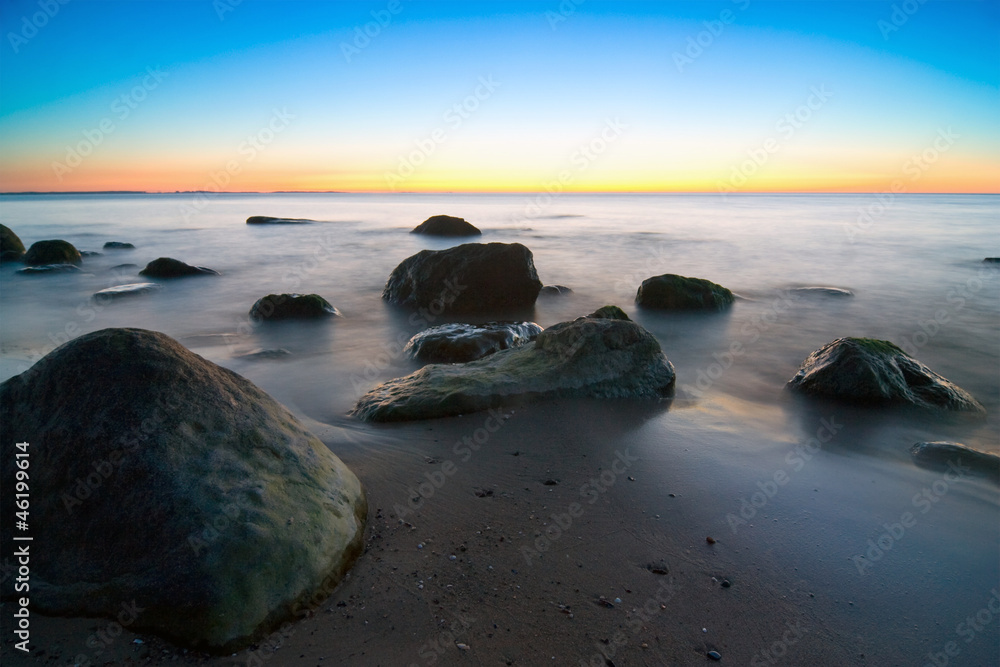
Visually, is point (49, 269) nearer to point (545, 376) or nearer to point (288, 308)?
point (288, 308)

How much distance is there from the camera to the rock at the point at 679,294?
10211mm

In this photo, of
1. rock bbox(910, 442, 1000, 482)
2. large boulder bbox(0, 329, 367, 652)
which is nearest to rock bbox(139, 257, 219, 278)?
large boulder bbox(0, 329, 367, 652)

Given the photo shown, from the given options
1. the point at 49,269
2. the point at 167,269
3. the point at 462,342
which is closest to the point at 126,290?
the point at 167,269

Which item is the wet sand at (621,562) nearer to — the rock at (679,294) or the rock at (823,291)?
the rock at (679,294)

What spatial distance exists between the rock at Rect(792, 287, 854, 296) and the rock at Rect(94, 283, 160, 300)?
45.1 feet

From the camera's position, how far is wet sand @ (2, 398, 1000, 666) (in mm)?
2355

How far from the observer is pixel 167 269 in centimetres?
1384

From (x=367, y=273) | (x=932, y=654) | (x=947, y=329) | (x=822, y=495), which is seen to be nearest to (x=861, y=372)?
(x=822, y=495)

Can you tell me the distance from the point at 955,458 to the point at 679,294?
6148 mm

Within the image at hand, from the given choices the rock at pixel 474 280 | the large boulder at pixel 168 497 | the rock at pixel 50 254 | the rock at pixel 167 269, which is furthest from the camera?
the rock at pixel 50 254

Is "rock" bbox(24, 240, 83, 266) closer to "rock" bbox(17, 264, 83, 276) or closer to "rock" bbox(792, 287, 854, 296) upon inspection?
"rock" bbox(17, 264, 83, 276)

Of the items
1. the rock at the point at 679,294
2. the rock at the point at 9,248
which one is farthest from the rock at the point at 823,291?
the rock at the point at 9,248

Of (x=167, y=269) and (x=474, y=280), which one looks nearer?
(x=474, y=280)

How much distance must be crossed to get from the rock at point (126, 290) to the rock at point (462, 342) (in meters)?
7.71
